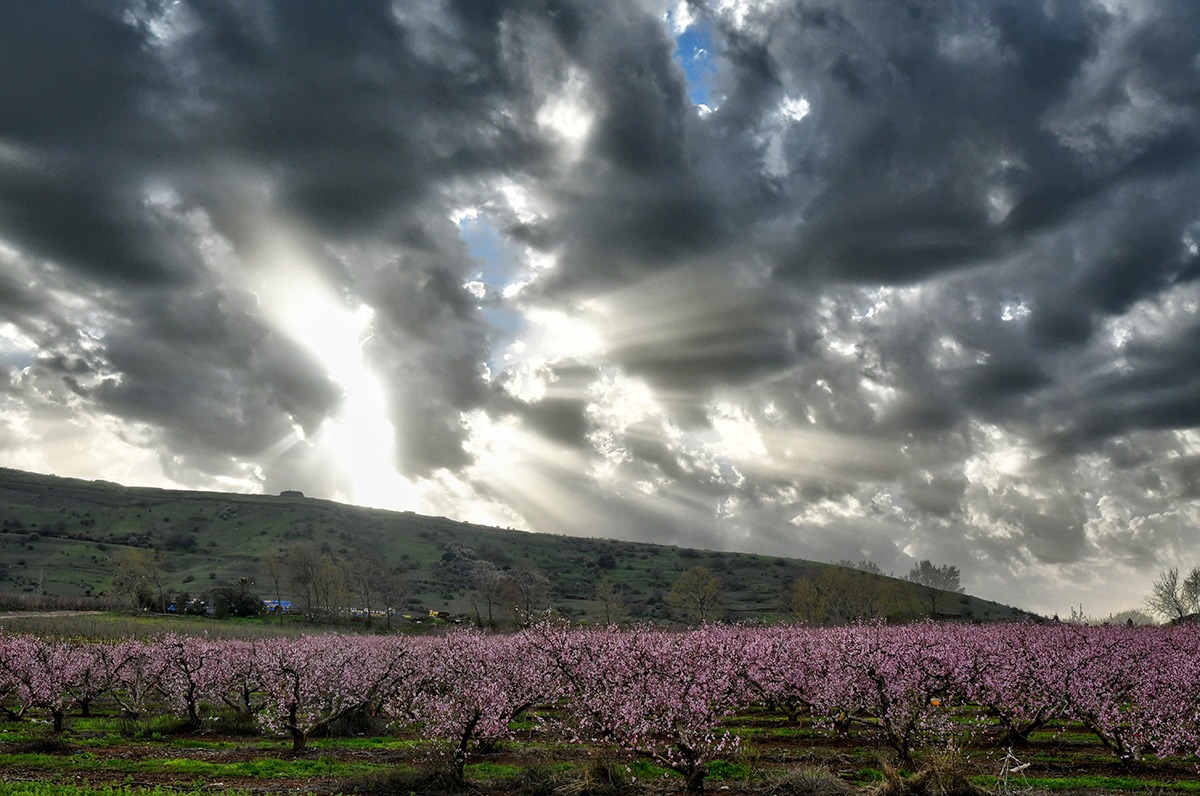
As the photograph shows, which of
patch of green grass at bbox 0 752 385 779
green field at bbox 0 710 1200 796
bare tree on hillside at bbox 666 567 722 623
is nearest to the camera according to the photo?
green field at bbox 0 710 1200 796

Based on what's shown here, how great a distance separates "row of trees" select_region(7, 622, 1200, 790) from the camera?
21328 mm

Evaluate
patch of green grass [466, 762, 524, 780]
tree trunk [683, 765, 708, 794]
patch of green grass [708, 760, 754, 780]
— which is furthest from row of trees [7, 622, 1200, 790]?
patch of green grass [466, 762, 524, 780]

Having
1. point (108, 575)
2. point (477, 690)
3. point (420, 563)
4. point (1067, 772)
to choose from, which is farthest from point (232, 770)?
point (420, 563)

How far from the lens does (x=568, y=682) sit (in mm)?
27672

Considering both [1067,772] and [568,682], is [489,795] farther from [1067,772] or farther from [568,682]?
[1067,772]

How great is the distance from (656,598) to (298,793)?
137 meters

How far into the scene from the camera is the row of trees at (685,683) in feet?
70.0

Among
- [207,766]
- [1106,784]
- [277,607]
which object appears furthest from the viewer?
[277,607]

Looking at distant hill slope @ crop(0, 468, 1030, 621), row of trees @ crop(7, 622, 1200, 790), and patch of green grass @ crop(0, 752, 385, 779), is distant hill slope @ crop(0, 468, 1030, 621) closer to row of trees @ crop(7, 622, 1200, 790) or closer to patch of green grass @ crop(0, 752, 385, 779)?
row of trees @ crop(7, 622, 1200, 790)

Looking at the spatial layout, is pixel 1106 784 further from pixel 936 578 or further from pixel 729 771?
pixel 936 578

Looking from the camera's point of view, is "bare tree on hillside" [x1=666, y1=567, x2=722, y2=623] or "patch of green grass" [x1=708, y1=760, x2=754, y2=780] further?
"bare tree on hillside" [x1=666, y1=567, x2=722, y2=623]

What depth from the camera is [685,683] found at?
815 inches

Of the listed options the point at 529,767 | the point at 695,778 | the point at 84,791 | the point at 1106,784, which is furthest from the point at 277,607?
the point at 1106,784

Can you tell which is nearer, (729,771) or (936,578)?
(729,771)
